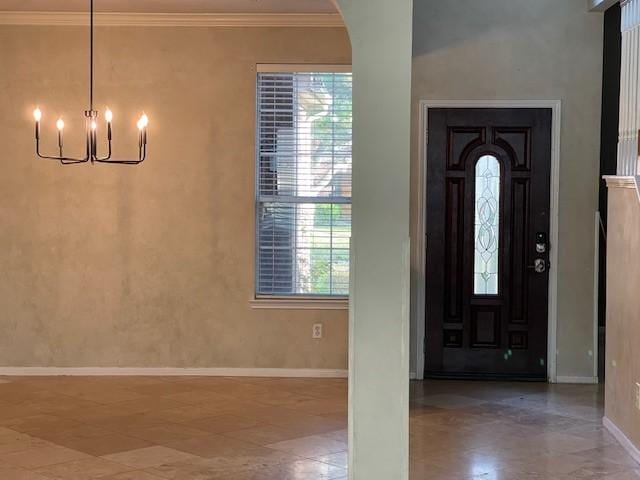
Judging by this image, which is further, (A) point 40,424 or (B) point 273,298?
(B) point 273,298

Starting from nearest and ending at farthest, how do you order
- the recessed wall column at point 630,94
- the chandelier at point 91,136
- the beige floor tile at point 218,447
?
the beige floor tile at point 218,447 → the recessed wall column at point 630,94 → the chandelier at point 91,136

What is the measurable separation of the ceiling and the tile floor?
112 inches

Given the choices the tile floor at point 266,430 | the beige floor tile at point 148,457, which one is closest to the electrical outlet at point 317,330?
the tile floor at point 266,430

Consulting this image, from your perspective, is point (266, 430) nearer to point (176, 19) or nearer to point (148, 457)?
point (148, 457)

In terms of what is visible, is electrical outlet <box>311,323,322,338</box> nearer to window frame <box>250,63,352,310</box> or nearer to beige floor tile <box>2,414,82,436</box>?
window frame <box>250,63,352,310</box>

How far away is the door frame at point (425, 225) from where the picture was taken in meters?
7.24

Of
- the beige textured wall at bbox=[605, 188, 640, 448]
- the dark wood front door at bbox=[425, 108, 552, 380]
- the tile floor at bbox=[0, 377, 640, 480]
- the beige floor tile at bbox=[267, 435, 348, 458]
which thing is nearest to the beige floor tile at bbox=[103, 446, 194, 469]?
the tile floor at bbox=[0, 377, 640, 480]

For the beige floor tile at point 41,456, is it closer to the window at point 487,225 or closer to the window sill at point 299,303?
the window sill at point 299,303

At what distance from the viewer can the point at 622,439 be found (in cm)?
555

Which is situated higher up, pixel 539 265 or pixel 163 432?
pixel 539 265

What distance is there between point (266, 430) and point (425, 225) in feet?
7.41

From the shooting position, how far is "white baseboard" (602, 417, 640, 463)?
524 centimetres

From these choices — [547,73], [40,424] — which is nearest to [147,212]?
[40,424]

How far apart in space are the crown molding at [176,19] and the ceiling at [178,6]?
7cm
